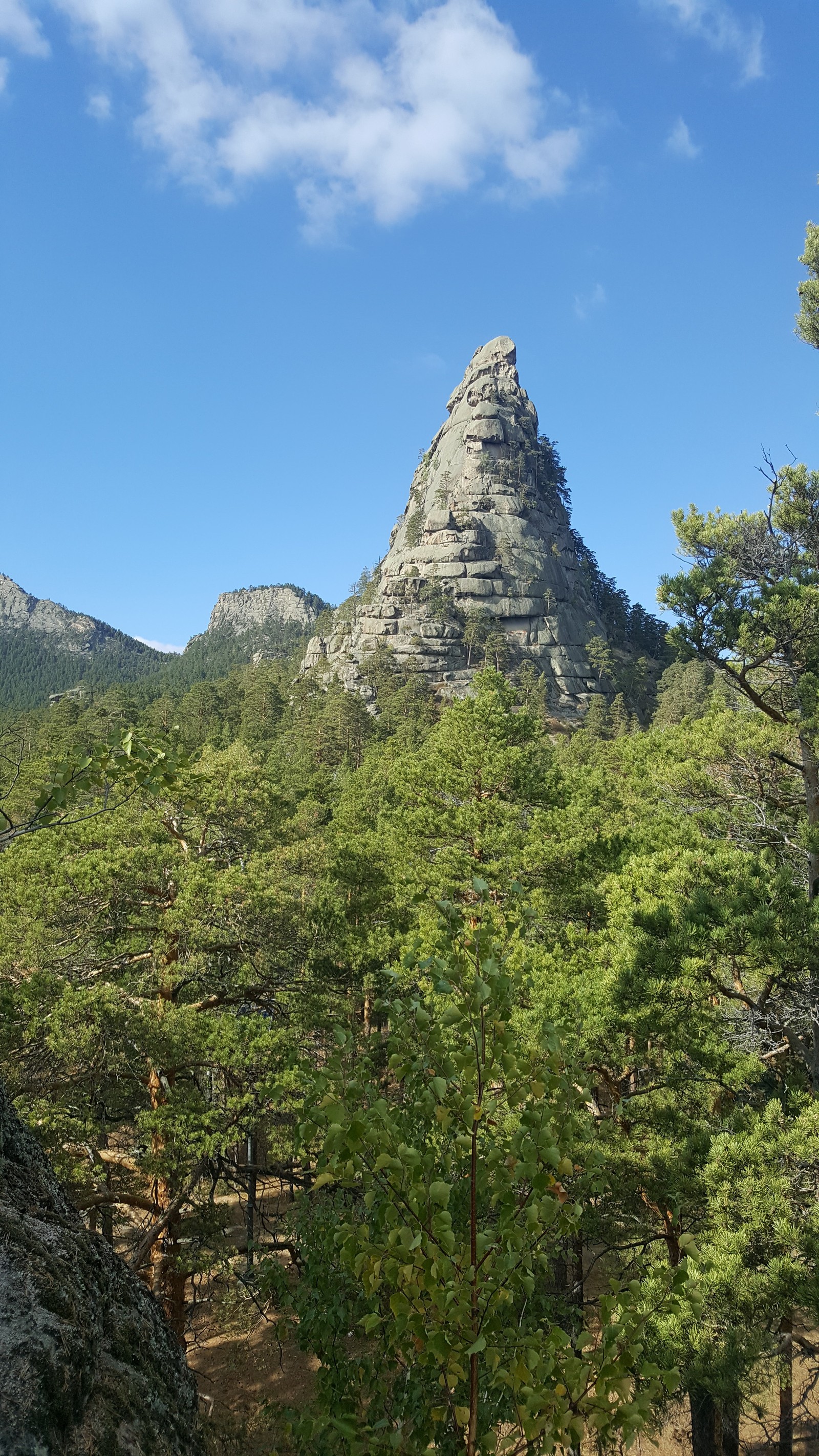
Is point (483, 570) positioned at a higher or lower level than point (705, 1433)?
higher

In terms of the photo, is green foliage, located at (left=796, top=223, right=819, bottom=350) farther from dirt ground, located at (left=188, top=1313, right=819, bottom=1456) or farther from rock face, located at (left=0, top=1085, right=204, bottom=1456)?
dirt ground, located at (left=188, top=1313, right=819, bottom=1456)

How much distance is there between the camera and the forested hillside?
7.11ft

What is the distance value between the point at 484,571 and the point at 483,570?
0.15m

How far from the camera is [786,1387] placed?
27.9ft

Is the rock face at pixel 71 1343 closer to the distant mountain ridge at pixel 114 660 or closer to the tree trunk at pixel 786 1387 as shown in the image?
the tree trunk at pixel 786 1387

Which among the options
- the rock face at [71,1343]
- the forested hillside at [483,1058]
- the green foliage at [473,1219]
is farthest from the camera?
the forested hillside at [483,1058]

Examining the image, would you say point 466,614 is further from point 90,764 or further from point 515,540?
point 90,764

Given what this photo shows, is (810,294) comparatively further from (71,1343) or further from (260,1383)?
(260,1383)

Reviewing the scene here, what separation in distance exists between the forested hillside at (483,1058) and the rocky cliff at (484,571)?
6617 cm

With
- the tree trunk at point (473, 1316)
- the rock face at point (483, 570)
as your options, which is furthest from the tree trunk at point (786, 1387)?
the rock face at point (483, 570)

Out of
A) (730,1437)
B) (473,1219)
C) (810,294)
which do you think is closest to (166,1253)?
(730,1437)

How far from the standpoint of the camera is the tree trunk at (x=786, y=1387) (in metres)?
7.42

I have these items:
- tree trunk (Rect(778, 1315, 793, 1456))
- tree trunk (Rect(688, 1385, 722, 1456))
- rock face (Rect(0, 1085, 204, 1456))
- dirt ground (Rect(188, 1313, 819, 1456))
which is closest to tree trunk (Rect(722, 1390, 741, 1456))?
tree trunk (Rect(688, 1385, 722, 1456))

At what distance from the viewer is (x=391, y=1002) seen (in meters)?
2.43
